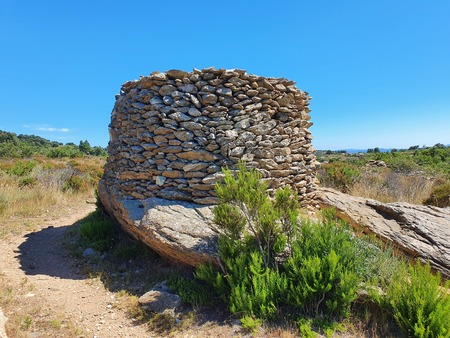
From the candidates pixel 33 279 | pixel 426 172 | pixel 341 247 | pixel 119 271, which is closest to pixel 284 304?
pixel 341 247

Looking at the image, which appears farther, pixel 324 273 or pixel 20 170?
pixel 20 170

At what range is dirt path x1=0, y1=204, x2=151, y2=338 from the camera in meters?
3.46

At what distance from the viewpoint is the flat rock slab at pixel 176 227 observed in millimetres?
4078

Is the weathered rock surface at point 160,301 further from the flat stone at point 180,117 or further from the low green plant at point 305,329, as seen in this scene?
the flat stone at point 180,117

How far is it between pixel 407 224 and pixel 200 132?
439cm

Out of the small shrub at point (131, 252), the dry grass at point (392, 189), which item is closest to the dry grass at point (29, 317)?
the small shrub at point (131, 252)

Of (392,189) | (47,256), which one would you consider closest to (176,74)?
(47,256)

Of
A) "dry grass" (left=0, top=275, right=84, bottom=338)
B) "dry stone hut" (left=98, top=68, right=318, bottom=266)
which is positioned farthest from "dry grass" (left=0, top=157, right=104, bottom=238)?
"dry stone hut" (left=98, top=68, right=318, bottom=266)

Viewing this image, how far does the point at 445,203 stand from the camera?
6969mm

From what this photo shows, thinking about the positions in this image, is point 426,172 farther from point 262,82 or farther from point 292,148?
point 262,82

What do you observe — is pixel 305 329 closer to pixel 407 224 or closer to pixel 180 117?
pixel 407 224

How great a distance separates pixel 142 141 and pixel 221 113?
175 centimetres

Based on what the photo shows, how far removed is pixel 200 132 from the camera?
490cm

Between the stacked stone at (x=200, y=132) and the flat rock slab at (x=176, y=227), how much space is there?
25 cm
